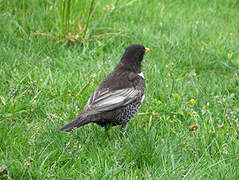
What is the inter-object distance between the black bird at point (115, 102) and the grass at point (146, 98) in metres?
→ 0.19

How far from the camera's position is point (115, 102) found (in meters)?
4.46

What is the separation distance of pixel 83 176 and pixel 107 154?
38 cm

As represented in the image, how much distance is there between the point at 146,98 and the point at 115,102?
986 millimetres

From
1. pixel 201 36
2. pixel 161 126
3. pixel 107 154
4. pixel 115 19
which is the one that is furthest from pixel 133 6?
pixel 107 154

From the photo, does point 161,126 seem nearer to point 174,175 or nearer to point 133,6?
point 174,175

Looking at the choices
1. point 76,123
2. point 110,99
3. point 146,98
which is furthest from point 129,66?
point 76,123

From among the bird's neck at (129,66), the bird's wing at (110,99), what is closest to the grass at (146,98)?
the bird's wing at (110,99)

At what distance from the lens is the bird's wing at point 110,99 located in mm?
4391

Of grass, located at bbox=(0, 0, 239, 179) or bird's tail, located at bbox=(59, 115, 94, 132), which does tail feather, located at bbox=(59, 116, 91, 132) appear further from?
grass, located at bbox=(0, 0, 239, 179)

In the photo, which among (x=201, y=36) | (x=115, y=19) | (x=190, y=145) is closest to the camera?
(x=190, y=145)

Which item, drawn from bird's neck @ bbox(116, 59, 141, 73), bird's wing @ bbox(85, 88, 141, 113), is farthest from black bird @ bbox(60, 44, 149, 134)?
bird's neck @ bbox(116, 59, 141, 73)

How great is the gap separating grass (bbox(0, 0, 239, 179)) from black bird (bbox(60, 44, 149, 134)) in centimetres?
19

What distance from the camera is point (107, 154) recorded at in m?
3.86

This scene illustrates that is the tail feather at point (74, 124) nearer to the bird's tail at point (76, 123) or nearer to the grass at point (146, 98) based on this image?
the bird's tail at point (76, 123)
